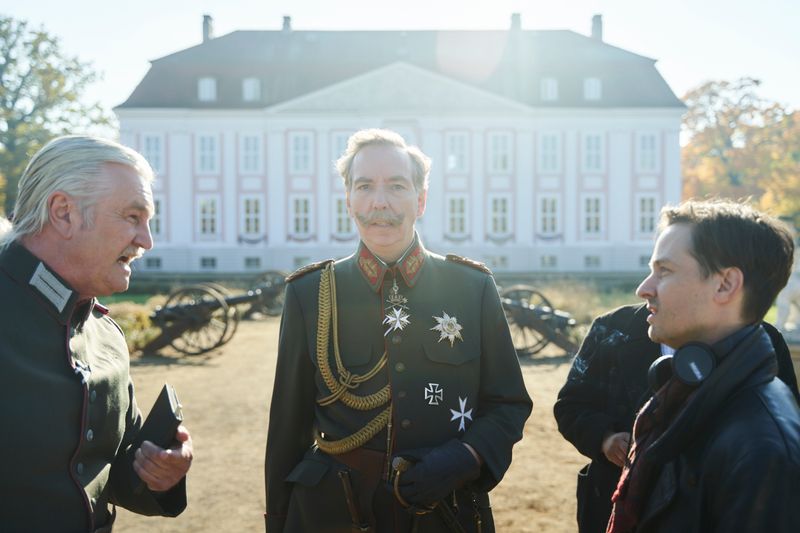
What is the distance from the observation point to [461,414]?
2.45 meters

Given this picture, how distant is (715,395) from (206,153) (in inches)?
1403

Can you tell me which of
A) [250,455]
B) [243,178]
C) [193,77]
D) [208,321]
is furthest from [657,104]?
[250,455]

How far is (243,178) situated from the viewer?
115 feet

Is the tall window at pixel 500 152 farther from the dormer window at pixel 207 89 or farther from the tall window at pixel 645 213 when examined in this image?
the dormer window at pixel 207 89

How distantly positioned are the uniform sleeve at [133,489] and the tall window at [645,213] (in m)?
34.9

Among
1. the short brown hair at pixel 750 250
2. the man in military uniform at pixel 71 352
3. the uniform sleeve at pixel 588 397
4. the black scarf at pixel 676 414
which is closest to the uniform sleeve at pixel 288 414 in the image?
the man in military uniform at pixel 71 352

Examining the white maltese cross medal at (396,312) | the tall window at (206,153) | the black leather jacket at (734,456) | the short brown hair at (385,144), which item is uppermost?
the tall window at (206,153)

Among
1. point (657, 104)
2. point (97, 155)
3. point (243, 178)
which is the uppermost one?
point (657, 104)

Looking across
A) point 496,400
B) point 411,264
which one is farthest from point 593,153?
point 496,400

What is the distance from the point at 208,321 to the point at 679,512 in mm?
9792

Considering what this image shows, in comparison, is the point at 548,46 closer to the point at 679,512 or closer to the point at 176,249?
the point at 176,249

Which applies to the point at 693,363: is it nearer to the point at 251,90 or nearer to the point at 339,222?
the point at 339,222

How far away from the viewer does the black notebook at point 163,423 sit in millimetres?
2113

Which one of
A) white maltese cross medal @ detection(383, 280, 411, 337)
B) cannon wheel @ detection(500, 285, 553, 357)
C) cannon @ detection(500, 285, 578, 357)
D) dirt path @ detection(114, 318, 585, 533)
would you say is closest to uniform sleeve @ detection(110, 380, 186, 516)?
white maltese cross medal @ detection(383, 280, 411, 337)
